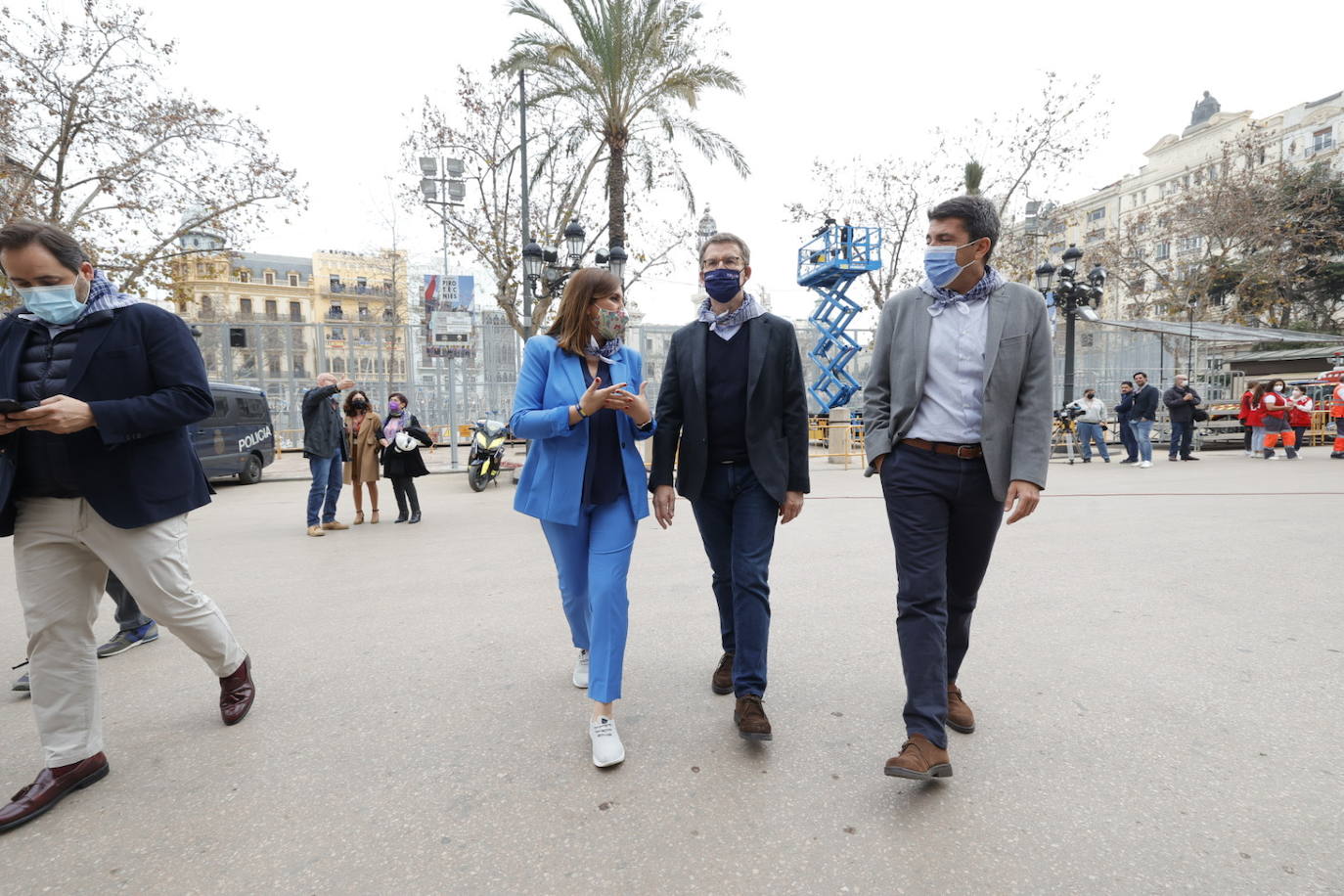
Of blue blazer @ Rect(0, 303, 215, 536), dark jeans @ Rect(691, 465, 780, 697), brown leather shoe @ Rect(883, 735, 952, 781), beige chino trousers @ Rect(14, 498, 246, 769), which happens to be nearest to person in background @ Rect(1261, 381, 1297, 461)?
dark jeans @ Rect(691, 465, 780, 697)

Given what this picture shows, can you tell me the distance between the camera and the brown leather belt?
2494 mm

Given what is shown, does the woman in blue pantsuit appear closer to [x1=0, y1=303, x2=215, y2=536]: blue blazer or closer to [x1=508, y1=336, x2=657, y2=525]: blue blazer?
[x1=508, y1=336, x2=657, y2=525]: blue blazer

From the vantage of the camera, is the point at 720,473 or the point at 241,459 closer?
the point at 720,473

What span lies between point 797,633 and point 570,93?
49.0ft

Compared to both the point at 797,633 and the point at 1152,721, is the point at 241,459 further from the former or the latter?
the point at 1152,721

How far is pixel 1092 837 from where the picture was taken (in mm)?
2084

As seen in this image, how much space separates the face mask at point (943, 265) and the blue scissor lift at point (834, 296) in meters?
19.9

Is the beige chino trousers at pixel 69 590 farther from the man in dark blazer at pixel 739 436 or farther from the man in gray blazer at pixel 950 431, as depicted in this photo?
the man in gray blazer at pixel 950 431

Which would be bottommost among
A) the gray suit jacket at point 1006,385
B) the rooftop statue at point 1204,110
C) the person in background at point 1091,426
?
the person in background at point 1091,426

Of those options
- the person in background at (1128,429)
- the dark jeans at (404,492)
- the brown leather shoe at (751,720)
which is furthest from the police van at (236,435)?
the person in background at (1128,429)

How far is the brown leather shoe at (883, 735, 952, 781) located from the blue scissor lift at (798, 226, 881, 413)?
20.3m

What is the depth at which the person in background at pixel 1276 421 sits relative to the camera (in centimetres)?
1411

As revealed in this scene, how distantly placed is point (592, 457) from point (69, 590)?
1.84 m

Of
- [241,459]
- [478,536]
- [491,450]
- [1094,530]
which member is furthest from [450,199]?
[1094,530]
